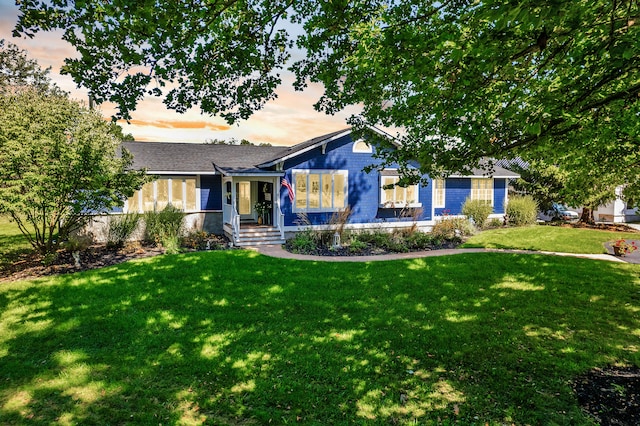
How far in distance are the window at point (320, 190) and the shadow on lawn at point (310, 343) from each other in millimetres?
→ 6712

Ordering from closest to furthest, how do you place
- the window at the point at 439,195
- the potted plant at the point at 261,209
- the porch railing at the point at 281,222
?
the porch railing at the point at 281,222
the potted plant at the point at 261,209
the window at the point at 439,195

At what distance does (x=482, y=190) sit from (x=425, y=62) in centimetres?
1834

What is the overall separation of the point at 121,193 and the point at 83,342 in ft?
24.5

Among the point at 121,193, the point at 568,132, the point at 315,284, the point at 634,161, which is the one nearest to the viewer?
the point at 568,132

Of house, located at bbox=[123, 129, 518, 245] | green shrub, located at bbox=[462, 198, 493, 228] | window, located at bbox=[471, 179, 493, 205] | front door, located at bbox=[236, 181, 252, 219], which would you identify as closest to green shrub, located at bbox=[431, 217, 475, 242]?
green shrub, located at bbox=[462, 198, 493, 228]

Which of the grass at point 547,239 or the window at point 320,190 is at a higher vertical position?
the window at point 320,190

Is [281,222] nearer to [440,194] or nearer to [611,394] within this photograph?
[440,194]

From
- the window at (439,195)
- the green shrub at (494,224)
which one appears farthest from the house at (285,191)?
the green shrub at (494,224)

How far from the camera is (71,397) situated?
4285 mm

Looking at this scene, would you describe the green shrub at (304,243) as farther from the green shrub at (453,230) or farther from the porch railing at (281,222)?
the green shrub at (453,230)

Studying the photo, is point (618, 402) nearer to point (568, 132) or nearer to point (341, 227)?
point (568, 132)

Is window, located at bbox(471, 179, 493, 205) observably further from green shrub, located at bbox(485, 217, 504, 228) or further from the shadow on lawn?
the shadow on lawn

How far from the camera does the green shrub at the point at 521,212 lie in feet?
66.4

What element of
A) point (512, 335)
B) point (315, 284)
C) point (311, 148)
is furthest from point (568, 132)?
point (311, 148)
